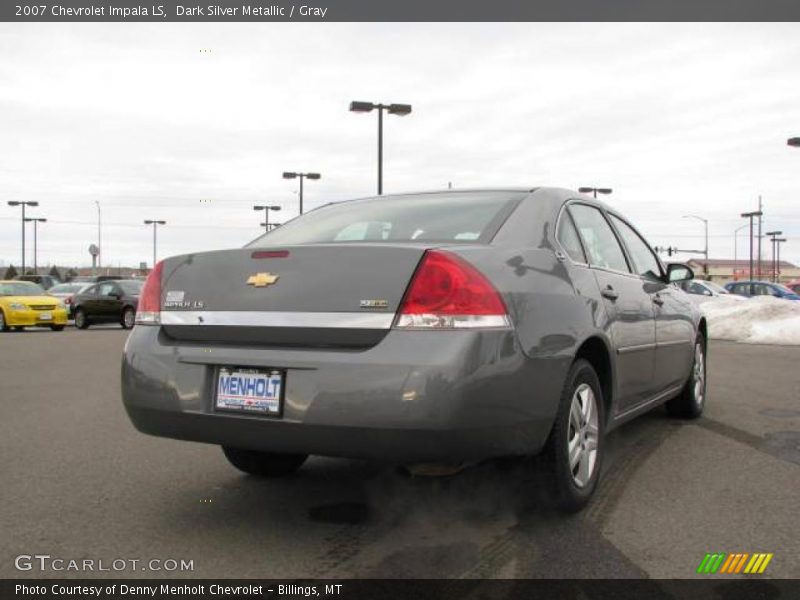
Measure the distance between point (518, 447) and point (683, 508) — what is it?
1.13 metres

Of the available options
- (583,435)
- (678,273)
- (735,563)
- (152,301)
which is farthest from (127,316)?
(735,563)

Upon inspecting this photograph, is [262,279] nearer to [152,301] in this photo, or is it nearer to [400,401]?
[152,301]

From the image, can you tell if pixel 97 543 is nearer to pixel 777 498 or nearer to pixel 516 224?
Answer: pixel 516 224

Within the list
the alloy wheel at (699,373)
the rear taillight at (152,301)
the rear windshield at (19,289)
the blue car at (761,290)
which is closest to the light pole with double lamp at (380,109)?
the rear windshield at (19,289)

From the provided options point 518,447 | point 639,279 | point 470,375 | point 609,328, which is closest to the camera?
point 470,375

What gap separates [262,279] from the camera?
3.22 m

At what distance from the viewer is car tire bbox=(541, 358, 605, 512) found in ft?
10.7

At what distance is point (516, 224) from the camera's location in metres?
3.54

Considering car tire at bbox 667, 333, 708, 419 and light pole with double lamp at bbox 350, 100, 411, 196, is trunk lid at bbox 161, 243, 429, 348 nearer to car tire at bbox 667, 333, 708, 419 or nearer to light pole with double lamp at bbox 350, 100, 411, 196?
car tire at bbox 667, 333, 708, 419

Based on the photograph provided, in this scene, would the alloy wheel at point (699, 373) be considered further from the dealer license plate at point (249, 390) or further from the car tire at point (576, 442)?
the dealer license plate at point (249, 390)

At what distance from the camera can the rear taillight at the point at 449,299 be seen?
290cm

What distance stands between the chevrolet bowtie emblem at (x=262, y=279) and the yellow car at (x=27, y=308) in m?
18.7

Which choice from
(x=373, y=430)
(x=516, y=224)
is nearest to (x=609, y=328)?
(x=516, y=224)

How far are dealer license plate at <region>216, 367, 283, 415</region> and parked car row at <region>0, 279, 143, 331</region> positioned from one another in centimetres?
1877
